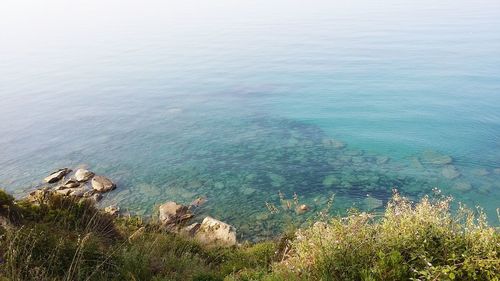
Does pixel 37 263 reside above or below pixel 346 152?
above

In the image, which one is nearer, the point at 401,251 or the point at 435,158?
the point at 401,251

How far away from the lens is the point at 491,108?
83.4 ft

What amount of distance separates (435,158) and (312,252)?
1502 cm

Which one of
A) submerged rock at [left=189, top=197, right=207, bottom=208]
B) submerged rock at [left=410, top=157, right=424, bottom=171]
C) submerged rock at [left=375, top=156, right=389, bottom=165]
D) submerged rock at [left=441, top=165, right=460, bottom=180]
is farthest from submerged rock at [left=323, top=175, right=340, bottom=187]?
submerged rock at [left=189, top=197, right=207, bottom=208]

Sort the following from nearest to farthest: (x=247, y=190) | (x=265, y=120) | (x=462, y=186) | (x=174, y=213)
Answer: (x=174, y=213) → (x=462, y=186) → (x=247, y=190) → (x=265, y=120)

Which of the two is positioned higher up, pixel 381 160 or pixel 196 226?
pixel 381 160

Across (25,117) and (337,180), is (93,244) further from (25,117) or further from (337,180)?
(25,117)

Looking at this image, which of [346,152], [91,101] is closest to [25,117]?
[91,101]

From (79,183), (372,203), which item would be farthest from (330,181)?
(79,183)

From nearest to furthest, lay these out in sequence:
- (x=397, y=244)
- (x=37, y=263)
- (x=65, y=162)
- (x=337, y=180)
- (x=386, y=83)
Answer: (x=397, y=244) → (x=37, y=263) → (x=337, y=180) → (x=65, y=162) → (x=386, y=83)

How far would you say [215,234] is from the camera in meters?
13.2

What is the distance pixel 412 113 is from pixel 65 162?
22143 mm

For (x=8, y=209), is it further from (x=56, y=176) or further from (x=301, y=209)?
(x=56, y=176)

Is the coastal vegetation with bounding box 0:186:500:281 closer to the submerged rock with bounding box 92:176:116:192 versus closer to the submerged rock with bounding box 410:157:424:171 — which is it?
the submerged rock with bounding box 92:176:116:192
